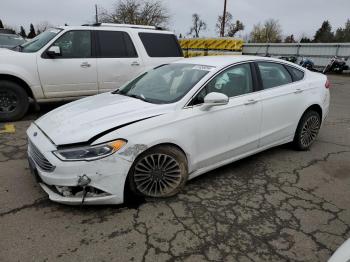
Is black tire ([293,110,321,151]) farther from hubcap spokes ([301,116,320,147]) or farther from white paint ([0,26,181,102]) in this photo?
white paint ([0,26,181,102])

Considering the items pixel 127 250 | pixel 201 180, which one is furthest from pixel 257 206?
pixel 127 250

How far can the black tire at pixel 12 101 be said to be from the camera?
19.5 ft

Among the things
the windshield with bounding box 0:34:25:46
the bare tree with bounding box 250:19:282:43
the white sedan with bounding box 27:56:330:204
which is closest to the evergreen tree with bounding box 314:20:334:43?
the bare tree with bounding box 250:19:282:43

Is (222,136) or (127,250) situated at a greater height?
(222,136)

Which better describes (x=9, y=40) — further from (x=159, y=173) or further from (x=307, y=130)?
(x=307, y=130)

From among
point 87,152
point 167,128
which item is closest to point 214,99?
point 167,128

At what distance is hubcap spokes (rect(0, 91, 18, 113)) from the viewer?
601 cm

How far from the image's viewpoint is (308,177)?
4.07m

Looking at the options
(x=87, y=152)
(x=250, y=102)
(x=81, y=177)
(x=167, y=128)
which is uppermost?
(x=250, y=102)

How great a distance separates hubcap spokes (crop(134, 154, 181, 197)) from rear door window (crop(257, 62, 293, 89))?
1821 millimetres

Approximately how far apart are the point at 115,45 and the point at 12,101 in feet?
7.92

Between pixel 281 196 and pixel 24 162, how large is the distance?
3.35m

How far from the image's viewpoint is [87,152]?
2859 mm

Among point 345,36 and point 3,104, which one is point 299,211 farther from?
point 345,36
